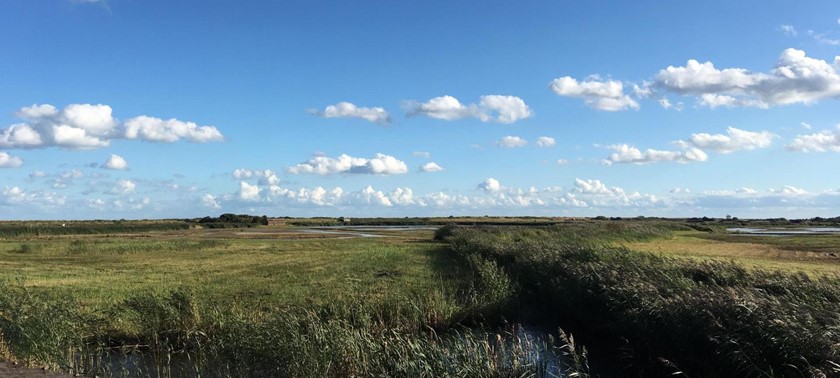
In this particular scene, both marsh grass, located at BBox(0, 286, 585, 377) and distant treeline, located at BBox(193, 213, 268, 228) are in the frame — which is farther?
distant treeline, located at BBox(193, 213, 268, 228)

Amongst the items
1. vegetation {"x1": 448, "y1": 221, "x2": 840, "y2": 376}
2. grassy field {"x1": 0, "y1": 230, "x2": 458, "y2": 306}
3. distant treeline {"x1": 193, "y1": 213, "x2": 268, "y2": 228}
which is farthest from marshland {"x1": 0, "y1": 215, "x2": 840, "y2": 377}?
distant treeline {"x1": 193, "y1": 213, "x2": 268, "y2": 228}

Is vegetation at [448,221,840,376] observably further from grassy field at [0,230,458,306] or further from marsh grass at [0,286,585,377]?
grassy field at [0,230,458,306]

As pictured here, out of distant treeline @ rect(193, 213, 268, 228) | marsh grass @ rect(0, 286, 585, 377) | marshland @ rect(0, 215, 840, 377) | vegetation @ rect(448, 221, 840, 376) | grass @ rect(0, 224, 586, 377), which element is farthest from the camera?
distant treeline @ rect(193, 213, 268, 228)

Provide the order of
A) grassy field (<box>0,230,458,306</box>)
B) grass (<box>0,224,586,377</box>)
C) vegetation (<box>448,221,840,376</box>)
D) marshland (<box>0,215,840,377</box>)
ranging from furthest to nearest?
grassy field (<box>0,230,458,306</box>), grass (<box>0,224,586,377</box>), marshland (<box>0,215,840,377</box>), vegetation (<box>448,221,840,376</box>)

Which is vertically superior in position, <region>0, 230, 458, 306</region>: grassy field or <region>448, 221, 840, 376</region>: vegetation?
<region>448, 221, 840, 376</region>: vegetation

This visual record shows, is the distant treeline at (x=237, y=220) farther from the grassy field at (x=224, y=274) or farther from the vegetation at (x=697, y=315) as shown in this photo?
the vegetation at (x=697, y=315)

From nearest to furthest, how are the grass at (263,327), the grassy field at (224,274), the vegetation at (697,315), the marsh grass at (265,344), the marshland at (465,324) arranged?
the vegetation at (697,315) → the marshland at (465,324) → the marsh grass at (265,344) → the grass at (263,327) → the grassy field at (224,274)

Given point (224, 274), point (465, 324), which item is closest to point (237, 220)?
point (224, 274)

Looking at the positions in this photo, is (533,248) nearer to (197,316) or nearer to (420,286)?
(420,286)

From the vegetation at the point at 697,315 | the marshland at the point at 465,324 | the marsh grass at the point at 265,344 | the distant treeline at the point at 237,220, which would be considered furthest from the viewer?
the distant treeline at the point at 237,220

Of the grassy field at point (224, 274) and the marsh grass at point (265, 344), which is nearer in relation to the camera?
the marsh grass at point (265, 344)

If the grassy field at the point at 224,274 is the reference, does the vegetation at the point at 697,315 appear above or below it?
above

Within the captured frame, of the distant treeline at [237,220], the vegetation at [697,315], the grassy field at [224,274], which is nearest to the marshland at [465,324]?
the vegetation at [697,315]

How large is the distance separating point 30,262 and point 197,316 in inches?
1187
